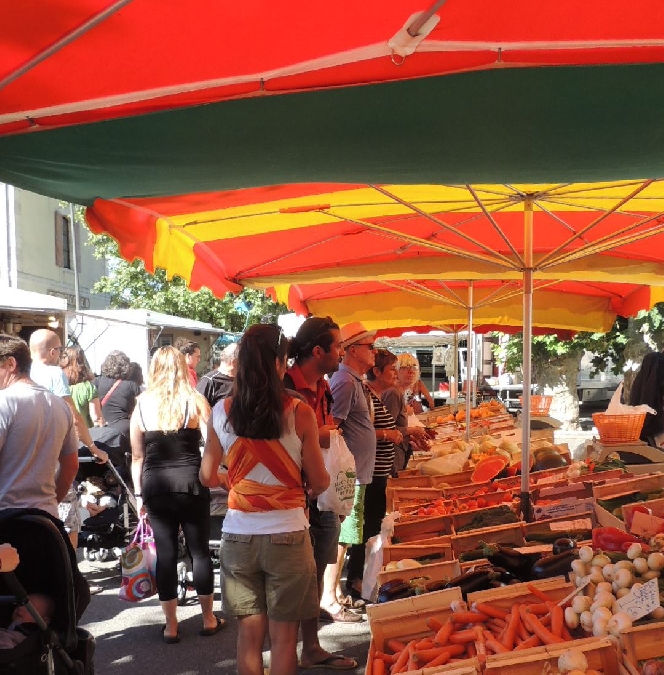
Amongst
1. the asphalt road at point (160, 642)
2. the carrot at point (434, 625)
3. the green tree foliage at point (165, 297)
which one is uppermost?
the green tree foliage at point (165, 297)

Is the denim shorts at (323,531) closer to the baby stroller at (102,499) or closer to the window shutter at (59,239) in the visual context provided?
the baby stroller at (102,499)

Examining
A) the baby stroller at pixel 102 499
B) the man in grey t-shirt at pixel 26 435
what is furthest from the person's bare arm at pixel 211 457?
the baby stroller at pixel 102 499

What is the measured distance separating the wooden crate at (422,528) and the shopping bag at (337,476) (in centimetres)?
57

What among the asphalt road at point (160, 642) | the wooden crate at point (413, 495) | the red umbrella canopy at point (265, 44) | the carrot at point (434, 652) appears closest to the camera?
the red umbrella canopy at point (265, 44)

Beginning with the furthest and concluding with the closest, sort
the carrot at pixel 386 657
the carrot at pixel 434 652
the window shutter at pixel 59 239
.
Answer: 1. the window shutter at pixel 59 239
2. the carrot at pixel 386 657
3. the carrot at pixel 434 652

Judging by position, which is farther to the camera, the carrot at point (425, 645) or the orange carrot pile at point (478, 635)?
the carrot at point (425, 645)

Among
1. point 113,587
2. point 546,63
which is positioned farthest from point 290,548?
point 113,587

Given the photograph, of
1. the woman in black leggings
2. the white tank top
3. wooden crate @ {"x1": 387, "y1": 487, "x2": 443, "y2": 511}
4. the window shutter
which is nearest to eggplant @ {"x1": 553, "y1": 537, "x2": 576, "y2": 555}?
the white tank top

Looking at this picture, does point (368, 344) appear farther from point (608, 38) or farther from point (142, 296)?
point (142, 296)

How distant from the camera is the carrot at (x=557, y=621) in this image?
9.90ft

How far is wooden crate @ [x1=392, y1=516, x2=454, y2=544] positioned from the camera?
464 cm

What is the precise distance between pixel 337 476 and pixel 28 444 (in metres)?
1.59

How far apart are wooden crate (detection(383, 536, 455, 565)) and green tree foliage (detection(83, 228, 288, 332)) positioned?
68.6 ft

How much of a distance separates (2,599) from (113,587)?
375 cm
